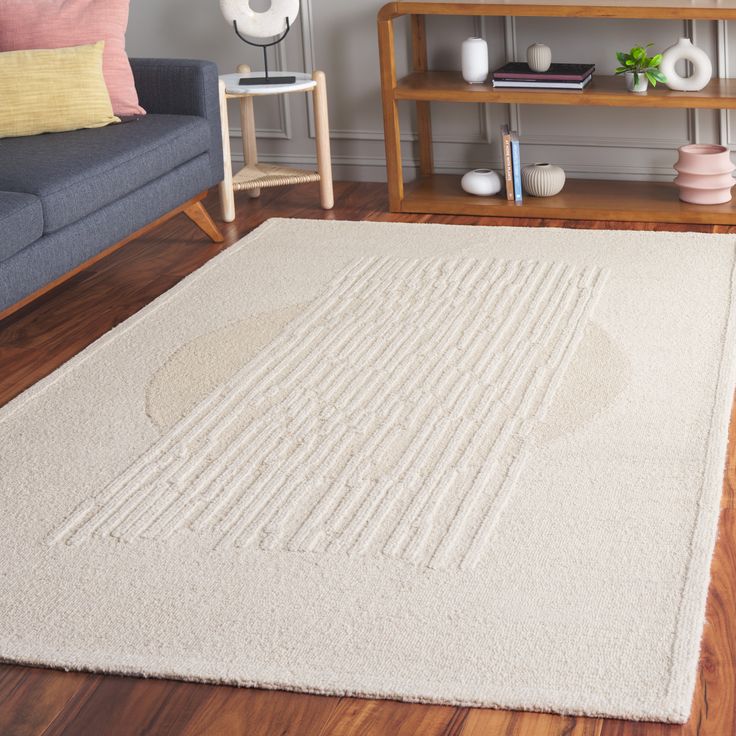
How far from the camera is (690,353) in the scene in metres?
2.86

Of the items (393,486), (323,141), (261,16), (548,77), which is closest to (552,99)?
(548,77)

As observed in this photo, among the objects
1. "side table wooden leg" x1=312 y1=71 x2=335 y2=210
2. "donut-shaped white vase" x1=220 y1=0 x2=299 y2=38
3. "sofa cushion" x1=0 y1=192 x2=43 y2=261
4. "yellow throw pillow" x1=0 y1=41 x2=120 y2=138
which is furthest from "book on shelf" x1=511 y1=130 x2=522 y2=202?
"sofa cushion" x1=0 y1=192 x2=43 y2=261

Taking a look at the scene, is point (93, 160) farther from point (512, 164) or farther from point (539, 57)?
point (539, 57)

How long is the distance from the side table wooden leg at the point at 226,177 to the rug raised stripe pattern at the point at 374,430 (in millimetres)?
952

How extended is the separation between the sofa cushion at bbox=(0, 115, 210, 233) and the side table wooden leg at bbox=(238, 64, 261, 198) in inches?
24.1

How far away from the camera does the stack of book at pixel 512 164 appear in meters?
4.15

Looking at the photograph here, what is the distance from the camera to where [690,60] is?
3947mm

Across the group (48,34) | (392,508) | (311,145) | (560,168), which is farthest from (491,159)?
(392,508)

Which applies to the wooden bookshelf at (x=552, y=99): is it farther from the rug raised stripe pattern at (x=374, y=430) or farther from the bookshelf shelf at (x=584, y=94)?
the rug raised stripe pattern at (x=374, y=430)

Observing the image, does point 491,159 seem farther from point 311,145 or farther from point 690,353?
point 690,353

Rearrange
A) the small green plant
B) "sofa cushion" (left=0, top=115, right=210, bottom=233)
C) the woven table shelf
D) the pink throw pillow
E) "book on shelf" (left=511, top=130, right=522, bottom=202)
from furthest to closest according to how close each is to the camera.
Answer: the woven table shelf < "book on shelf" (left=511, top=130, right=522, bottom=202) < the small green plant < the pink throw pillow < "sofa cushion" (left=0, top=115, right=210, bottom=233)

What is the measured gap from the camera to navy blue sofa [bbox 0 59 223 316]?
3.07 meters

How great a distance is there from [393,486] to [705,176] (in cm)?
218

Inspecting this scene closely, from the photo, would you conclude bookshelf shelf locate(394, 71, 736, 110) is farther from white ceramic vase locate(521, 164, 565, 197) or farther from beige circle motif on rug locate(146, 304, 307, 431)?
beige circle motif on rug locate(146, 304, 307, 431)
